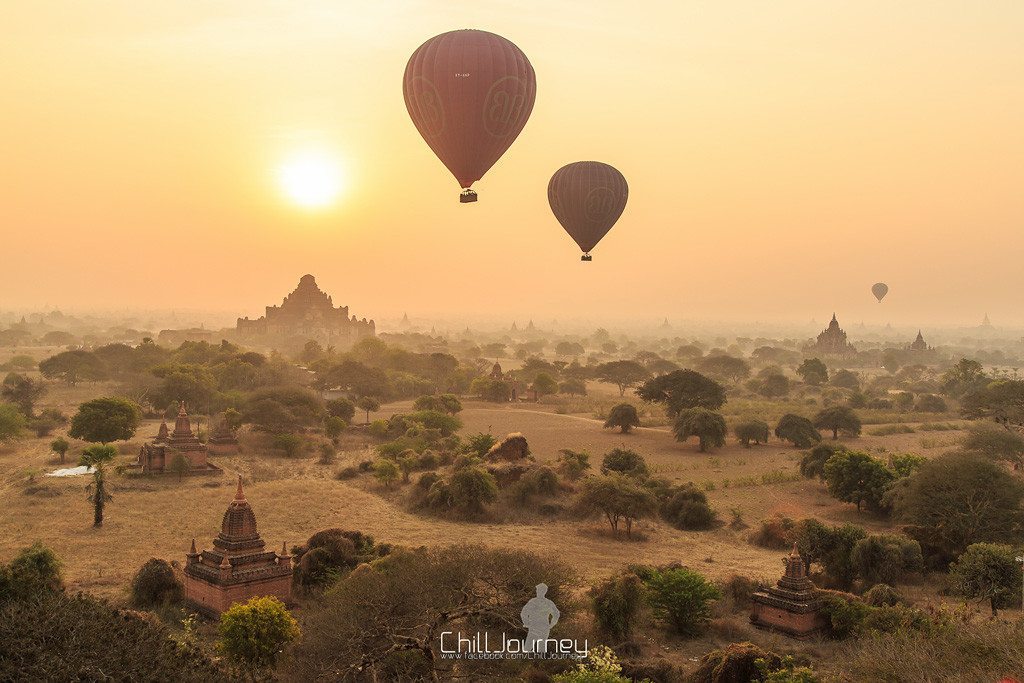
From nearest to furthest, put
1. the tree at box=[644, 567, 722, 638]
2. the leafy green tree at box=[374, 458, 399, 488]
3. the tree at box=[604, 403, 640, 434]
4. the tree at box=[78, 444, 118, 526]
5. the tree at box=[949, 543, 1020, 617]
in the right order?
1. the tree at box=[644, 567, 722, 638]
2. the tree at box=[949, 543, 1020, 617]
3. the tree at box=[78, 444, 118, 526]
4. the leafy green tree at box=[374, 458, 399, 488]
5. the tree at box=[604, 403, 640, 434]

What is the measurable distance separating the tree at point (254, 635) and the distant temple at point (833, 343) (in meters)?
147

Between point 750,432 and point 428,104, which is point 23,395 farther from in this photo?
point 750,432


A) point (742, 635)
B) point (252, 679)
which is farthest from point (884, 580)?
point (252, 679)

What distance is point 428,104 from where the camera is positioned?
85.4ft

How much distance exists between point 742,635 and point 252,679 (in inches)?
434

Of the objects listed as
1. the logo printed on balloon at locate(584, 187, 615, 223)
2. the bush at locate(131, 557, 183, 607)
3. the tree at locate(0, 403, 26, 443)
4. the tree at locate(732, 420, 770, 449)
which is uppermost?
the logo printed on balloon at locate(584, 187, 615, 223)

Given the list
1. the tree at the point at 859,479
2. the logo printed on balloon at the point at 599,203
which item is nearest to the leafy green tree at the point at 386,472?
the logo printed on balloon at the point at 599,203

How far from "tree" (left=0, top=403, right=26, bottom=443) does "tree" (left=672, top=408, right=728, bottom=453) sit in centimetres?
3783

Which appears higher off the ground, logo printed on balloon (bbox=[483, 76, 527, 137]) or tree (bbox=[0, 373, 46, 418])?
logo printed on balloon (bbox=[483, 76, 527, 137])

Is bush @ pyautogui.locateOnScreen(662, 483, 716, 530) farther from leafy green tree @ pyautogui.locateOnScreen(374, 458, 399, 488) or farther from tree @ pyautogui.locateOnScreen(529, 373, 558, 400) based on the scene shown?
tree @ pyautogui.locateOnScreen(529, 373, 558, 400)

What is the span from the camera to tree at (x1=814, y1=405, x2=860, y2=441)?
5079 cm

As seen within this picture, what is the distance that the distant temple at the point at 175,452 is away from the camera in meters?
36.8

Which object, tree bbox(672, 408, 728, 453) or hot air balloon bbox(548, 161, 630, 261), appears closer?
hot air balloon bbox(548, 161, 630, 261)

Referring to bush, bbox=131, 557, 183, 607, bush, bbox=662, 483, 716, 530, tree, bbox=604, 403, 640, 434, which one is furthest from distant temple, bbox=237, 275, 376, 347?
bush, bbox=131, 557, 183, 607
